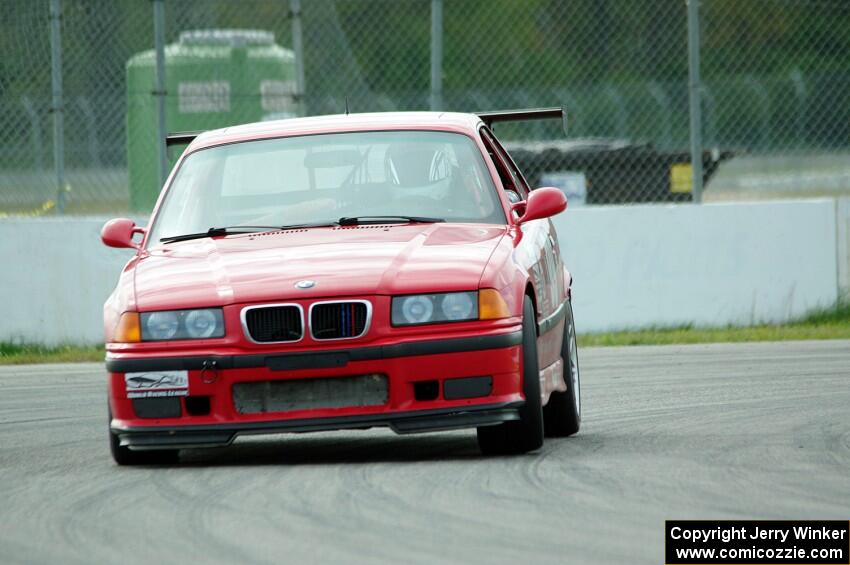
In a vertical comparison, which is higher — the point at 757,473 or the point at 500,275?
the point at 500,275

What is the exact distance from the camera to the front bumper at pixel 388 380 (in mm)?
6836

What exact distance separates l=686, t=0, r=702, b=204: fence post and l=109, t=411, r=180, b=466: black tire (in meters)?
8.22

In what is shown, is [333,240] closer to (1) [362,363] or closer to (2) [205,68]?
(1) [362,363]

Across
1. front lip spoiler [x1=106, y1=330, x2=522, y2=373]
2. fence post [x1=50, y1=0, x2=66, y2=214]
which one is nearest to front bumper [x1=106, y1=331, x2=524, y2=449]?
front lip spoiler [x1=106, y1=330, x2=522, y2=373]

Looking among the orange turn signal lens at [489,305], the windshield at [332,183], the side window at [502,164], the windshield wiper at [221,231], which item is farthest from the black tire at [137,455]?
the side window at [502,164]

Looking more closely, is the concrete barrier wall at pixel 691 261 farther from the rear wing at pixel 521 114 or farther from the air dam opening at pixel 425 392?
the air dam opening at pixel 425 392

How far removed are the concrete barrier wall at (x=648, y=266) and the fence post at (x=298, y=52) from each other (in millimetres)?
1954

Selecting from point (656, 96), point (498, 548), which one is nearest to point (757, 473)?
point (498, 548)

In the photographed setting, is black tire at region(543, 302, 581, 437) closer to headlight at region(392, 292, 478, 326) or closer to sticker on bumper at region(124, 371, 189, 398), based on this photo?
headlight at region(392, 292, 478, 326)

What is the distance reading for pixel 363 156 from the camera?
815cm

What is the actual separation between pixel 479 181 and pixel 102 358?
627 cm

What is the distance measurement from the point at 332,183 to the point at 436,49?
271 inches

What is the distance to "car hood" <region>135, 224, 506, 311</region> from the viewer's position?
6.92 m

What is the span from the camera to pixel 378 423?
22.5 ft
